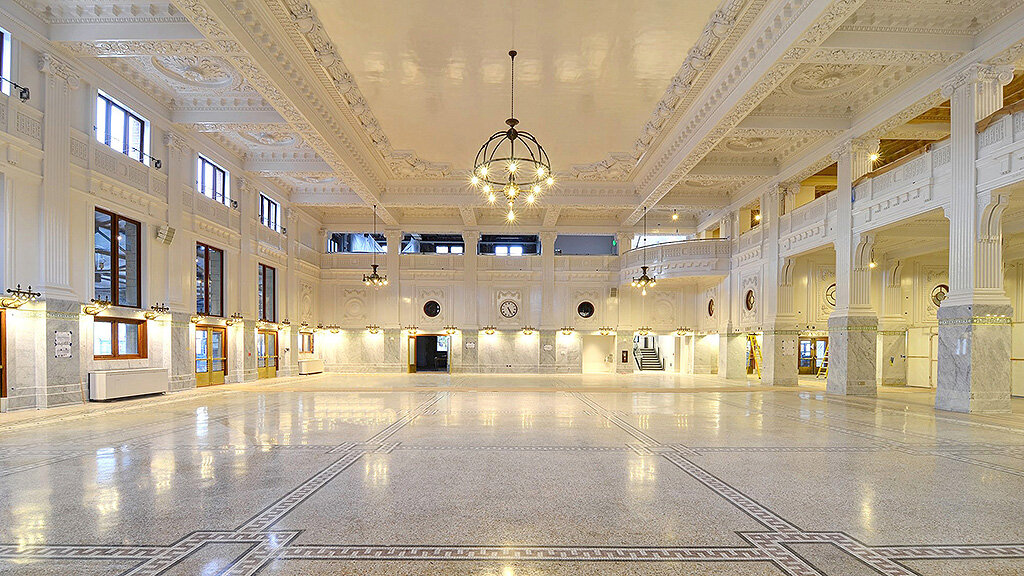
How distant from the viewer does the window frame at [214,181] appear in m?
14.4

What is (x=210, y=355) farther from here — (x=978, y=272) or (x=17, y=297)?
(x=978, y=272)

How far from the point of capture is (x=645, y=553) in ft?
10.8

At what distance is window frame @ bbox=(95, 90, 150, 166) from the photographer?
36.0ft

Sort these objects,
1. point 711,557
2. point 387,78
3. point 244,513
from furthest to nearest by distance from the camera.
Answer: point 387,78, point 244,513, point 711,557

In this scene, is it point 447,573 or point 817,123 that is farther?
point 817,123

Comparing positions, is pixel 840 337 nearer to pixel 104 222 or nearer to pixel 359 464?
pixel 359 464

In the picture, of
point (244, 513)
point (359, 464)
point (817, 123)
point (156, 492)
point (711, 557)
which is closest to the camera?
point (711, 557)

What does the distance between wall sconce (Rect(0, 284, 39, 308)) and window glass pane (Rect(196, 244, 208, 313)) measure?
5090 millimetres

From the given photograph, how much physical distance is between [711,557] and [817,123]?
12.8 metres

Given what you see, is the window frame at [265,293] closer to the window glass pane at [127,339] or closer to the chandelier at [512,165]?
the window glass pane at [127,339]

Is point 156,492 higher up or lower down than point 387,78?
lower down

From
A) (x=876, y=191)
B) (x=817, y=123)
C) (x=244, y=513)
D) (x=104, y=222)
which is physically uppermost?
(x=817, y=123)

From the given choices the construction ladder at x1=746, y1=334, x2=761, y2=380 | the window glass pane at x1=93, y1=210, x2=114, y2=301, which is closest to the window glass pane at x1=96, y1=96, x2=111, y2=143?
the window glass pane at x1=93, y1=210, x2=114, y2=301

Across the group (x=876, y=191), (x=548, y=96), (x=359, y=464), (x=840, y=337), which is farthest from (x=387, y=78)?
(x=840, y=337)
